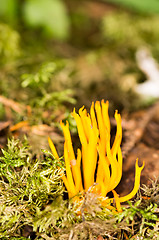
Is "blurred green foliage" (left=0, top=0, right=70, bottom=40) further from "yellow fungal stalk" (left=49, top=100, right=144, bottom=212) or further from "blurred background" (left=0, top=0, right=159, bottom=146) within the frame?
"yellow fungal stalk" (left=49, top=100, right=144, bottom=212)

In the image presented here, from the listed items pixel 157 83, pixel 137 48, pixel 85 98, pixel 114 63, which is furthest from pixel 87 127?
pixel 137 48

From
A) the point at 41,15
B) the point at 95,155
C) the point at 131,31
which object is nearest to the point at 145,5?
the point at 131,31

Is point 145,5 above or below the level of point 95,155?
above

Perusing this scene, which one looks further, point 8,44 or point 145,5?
point 145,5

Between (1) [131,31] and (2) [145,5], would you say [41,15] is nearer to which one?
(1) [131,31]

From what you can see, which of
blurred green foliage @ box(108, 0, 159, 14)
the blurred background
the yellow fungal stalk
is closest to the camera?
the yellow fungal stalk

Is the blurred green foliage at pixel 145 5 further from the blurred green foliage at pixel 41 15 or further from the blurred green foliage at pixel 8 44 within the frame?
the blurred green foliage at pixel 8 44

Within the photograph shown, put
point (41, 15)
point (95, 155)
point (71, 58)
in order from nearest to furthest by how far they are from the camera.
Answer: point (95, 155), point (71, 58), point (41, 15)

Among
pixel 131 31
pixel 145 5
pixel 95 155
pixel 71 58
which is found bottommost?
pixel 95 155

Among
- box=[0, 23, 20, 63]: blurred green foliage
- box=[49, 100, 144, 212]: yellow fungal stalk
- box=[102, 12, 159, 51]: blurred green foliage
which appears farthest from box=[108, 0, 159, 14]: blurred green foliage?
box=[49, 100, 144, 212]: yellow fungal stalk
